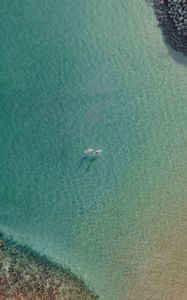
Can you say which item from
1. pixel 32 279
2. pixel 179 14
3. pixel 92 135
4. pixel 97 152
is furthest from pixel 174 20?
pixel 32 279

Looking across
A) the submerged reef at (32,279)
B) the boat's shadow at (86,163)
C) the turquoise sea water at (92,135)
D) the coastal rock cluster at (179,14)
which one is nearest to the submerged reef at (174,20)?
the coastal rock cluster at (179,14)

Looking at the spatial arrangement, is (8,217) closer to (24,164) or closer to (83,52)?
(24,164)

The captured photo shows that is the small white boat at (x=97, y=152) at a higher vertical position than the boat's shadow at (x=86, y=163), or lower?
higher

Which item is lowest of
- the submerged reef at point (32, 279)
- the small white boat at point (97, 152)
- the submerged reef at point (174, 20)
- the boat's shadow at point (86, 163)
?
the submerged reef at point (32, 279)

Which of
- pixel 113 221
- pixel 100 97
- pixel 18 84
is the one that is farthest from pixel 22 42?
pixel 113 221

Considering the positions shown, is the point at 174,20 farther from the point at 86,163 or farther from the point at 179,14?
the point at 86,163

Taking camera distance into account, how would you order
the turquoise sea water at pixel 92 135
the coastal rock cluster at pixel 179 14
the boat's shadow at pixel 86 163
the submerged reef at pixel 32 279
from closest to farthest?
1. the submerged reef at pixel 32 279
2. the turquoise sea water at pixel 92 135
3. the boat's shadow at pixel 86 163
4. the coastal rock cluster at pixel 179 14

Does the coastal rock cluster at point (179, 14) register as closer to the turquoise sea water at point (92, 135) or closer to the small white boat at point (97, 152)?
the turquoise sea water at point (92, 135)
